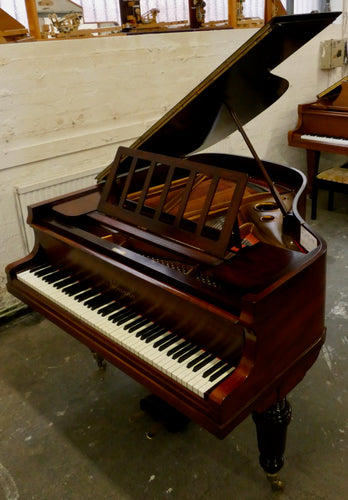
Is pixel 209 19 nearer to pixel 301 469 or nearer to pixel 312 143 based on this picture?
pixel 312 143

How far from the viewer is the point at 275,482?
6.68 feet

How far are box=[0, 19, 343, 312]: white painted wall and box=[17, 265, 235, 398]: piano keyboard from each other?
47.8 inches

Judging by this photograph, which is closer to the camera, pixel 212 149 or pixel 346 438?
pixel 346 438

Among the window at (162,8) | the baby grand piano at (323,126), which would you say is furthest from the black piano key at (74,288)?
the baby grand piano at (323,126)

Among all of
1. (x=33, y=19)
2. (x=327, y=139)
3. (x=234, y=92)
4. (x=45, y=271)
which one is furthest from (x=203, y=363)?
(x=327, y=139)

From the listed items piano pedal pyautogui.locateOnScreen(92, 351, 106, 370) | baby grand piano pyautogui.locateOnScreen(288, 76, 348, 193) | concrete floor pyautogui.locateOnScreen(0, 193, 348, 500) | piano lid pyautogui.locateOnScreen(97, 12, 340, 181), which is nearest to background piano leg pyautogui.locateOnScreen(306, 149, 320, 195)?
baby grand piano pyautogui.locateOnScreen(288, 76, 348, 193)

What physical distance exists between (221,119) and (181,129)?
241mm

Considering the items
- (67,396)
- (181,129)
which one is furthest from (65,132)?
(67,396)

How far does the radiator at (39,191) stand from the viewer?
3.30 m

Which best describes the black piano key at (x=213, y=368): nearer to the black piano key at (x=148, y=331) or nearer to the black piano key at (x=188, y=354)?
the black piano key at (x=188, y=354)

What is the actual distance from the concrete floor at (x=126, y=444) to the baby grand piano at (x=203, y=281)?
0.25 metres

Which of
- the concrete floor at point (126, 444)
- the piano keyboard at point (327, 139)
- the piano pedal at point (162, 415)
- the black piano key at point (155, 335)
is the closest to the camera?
the black piano key at point (155, 335)

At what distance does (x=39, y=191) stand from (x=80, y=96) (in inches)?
29.0

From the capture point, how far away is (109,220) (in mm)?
2234
